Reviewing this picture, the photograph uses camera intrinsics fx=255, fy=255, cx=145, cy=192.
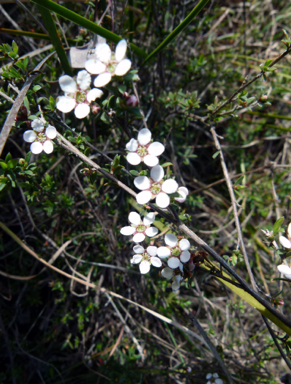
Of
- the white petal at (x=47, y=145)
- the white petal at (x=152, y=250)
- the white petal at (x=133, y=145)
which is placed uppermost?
the white petal at (x=133, y=145)

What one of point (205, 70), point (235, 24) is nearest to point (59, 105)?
point (205, 70)

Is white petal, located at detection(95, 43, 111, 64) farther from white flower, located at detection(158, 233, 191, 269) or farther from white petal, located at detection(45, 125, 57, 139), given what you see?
white flower, located at detection(158, 233, 191, 269)

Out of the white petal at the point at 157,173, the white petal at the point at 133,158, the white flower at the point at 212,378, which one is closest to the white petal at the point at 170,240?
the white petal at the point at 157,173

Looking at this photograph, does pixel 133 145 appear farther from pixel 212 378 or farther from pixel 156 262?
pixel 212 378

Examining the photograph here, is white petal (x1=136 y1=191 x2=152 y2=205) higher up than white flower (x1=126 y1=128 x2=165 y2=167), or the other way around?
white flower (x1=126 y1=128 x2=165 y2=167)

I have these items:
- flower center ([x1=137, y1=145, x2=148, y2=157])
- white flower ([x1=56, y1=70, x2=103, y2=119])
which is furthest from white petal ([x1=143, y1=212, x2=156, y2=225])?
white flower ([x1=56, y1=70, x2=103, y2=119])

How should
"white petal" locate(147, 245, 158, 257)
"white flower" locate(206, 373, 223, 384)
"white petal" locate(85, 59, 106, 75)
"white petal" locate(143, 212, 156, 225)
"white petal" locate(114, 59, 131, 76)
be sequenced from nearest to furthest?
"white petal" locate(114, 59, 131, 76), "white petal" locate(85, 59, 106, 75), "white petal" locate(143, 212, 156, 225), "white petal" locate(147, 245, 158, 257), "white flower" locate(206, 373, 223, 384)

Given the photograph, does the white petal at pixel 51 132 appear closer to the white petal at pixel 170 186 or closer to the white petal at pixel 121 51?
the white petal at pixel 121 51
